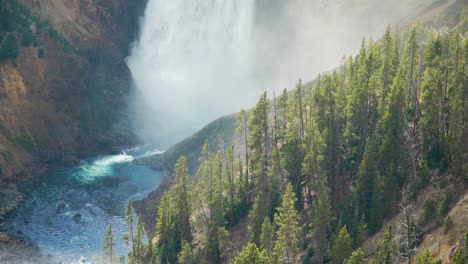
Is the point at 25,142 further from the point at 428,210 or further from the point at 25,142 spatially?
the point at 428,210

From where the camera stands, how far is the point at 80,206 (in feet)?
263

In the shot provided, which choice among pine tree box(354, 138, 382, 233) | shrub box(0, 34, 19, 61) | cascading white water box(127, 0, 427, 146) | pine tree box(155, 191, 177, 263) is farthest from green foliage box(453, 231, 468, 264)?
cascading white water box(127, 0, 427, 146)

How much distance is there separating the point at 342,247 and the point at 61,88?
90369mm

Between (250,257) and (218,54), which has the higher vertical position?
(218,54)

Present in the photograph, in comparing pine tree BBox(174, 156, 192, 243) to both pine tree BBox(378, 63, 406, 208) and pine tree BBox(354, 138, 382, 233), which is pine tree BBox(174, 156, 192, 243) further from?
pine tree BBox(378, 63, 406, 208)

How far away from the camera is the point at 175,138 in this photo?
138 meters

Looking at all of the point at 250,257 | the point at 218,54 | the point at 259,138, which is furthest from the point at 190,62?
the point at 250,257

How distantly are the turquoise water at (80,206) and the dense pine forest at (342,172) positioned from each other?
9.27 meters

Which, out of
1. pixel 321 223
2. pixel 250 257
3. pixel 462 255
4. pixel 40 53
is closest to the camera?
pixel 462 255

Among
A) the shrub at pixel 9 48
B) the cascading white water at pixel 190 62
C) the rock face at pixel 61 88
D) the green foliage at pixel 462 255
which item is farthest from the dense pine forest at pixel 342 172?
the cascading white water at pixel 190 62

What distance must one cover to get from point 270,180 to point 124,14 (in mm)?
114692

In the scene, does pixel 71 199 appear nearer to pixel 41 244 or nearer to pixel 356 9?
pixel 41 244

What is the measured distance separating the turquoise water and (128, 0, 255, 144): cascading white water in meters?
40.6

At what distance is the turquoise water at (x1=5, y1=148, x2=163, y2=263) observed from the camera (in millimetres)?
66062
